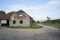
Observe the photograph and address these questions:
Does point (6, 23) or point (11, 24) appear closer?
point (11, 24)

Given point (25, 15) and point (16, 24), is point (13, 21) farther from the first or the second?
point (25, 15)

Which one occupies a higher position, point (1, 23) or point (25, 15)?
point (25, 15)

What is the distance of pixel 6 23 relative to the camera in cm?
5088

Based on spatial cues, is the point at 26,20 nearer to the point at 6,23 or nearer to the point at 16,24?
the point at 16,24

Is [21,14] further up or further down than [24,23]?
further up

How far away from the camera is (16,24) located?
4781 centimetres

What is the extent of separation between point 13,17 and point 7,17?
299 cm

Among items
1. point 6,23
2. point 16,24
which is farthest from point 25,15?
point 6,23

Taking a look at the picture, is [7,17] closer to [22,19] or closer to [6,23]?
[6,23]

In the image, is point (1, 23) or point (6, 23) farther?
point (6, 23)

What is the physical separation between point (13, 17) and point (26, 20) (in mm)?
5004

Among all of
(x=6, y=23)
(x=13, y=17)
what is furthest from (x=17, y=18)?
(x=6, y=23)

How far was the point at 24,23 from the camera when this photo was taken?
157ft

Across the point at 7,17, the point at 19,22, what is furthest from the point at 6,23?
the point at 19,22
